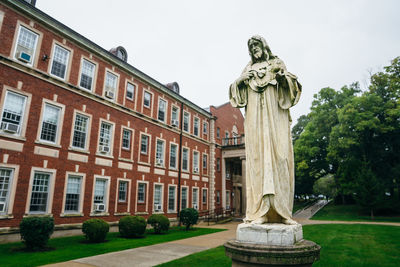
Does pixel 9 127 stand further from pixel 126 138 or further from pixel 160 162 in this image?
pixel 160 162

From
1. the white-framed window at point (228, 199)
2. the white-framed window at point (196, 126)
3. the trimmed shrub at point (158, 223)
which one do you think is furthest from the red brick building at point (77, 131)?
the white-framed window at point (228, 199)

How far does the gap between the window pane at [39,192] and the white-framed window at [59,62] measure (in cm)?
593

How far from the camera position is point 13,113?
13.1 m

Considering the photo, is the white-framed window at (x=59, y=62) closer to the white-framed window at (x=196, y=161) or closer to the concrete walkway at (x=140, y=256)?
the concrete walkway at (x=140, y=256)

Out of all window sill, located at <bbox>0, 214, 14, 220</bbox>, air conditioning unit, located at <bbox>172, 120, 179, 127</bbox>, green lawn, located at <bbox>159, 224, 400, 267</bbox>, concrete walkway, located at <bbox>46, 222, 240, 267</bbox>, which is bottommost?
concrete walkway, located at <bbox>46, 222, 240, 267</bbox>

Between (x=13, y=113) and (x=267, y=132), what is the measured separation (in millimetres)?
13995

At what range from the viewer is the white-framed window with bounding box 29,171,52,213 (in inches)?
525

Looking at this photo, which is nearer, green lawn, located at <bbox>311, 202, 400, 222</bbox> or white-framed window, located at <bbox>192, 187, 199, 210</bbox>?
white-framed window, located at <bbox>192, 187, 199, 210</bbox>

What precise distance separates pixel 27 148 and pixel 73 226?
505cm

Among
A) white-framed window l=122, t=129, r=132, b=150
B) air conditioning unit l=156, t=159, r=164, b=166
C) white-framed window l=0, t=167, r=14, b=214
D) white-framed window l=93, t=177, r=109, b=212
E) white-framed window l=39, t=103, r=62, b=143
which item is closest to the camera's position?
white-framed window l=0, t=167, r=14, b=214

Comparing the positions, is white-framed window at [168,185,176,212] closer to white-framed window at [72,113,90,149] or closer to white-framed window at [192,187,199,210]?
white-framed window at [192,187,199,210]

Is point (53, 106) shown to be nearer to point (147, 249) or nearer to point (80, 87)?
point (80, 87)

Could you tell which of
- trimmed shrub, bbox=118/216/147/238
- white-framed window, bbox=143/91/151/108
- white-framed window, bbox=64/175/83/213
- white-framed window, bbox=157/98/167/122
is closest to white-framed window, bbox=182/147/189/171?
white-framed window, bbox=157/98/167/122

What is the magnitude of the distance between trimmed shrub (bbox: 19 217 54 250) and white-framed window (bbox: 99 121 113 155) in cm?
687
